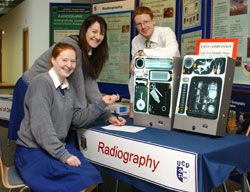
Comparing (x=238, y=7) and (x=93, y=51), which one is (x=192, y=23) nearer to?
(x=238, y=7)

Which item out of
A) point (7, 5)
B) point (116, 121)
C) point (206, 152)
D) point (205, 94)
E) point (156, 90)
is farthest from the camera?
point (7, 5)

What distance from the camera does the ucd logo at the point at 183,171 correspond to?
118cm

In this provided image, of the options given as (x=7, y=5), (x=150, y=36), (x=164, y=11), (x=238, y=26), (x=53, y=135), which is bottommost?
(x=53, y=135)

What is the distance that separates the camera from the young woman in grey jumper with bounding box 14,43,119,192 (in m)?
1.42

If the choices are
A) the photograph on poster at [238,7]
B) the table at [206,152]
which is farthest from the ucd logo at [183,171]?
the photograph on poster at [238,7]

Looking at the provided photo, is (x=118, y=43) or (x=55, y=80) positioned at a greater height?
(x=118, y=43)

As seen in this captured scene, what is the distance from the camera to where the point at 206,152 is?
1.18m

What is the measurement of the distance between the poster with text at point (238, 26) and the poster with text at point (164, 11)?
88cm

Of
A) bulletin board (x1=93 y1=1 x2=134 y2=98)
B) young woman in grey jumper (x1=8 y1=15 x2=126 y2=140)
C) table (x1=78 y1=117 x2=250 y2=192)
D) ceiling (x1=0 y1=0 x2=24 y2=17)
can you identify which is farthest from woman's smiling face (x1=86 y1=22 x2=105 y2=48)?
ceiling (x1=0 y1=0 x2=24 y2=17)

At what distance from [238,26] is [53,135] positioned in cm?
176

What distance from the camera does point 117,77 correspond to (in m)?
4.47

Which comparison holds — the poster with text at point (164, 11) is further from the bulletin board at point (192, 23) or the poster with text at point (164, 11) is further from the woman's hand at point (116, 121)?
the woman's hand at point (116, 121)

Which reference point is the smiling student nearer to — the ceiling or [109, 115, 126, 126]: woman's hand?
[109, 115, 126, 126]: woman's hand

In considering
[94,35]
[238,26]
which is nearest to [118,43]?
[238,26]
